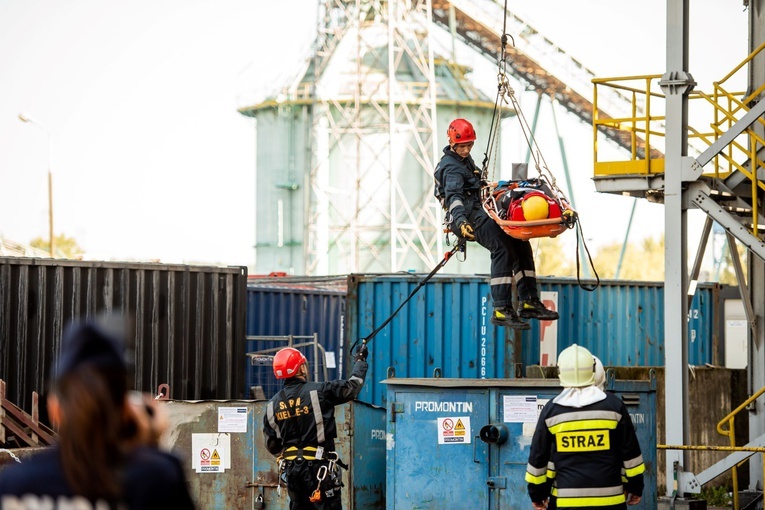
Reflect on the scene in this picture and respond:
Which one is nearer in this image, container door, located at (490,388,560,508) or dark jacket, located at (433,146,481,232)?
dark jacket, located at (433,146,481,232)

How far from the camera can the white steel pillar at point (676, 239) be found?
11859mm

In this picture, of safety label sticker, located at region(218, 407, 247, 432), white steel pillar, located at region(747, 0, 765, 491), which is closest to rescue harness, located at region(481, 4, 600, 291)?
safety label sticker, located at region(218, 407, 247, 432)

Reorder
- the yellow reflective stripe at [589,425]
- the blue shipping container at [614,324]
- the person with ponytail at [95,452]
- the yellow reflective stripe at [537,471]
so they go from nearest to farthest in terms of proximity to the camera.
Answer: the person with ponytail at [95,452]
the yellow reflective stripe at [589,425]
the yellow reflective stripe at [537,471]
the blue shipping container at [614,324]

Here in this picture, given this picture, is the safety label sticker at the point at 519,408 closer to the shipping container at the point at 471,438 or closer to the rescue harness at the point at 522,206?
the shipping container at the point at 471,438

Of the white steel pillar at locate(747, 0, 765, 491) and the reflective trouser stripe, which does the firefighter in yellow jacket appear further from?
the white steel pillar at locate(747, 0, 765, 491)

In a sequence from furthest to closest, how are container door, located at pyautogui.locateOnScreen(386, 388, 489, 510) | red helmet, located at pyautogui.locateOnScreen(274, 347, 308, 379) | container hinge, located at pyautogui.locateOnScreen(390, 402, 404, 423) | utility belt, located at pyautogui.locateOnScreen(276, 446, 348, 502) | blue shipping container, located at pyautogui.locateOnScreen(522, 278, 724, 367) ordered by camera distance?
blue shipping container, located at pyautogui.locateOnScreen(522, 278, 724, 367) → container hinge, located at pyautogui.locateOnScreen(390, 402, 404, 423) → container door, located at pyautogui.locateOnScreen(386, 388, 489, 510) → red helmet, located at pyautogui.locateOnScreen(274, 347, 308, 379) → utility belt, located at pyautogui.locateOnScreen(276, 446, 348, 502)

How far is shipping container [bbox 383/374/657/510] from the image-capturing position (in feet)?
35.1

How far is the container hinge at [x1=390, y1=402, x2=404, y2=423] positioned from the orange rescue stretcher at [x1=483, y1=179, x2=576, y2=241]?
2.17m

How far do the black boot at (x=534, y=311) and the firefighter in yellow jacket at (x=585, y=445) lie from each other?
3302 millimetres

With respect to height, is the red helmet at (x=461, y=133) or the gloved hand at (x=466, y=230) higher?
the red helmet at (x=461, y=133)

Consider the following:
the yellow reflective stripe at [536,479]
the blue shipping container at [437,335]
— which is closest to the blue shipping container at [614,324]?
the blue shipping container at [437,335]

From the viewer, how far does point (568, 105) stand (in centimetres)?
4091

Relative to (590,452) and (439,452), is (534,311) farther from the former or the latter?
(590,452)

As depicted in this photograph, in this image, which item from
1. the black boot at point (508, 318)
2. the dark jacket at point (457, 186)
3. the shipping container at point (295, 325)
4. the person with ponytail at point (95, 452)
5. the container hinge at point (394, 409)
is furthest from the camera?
the shipping container at point (295, 325)
